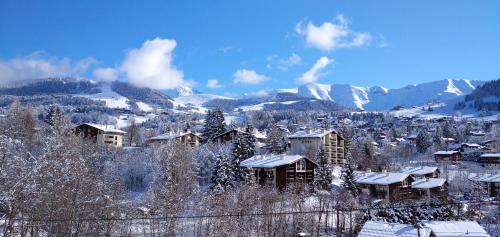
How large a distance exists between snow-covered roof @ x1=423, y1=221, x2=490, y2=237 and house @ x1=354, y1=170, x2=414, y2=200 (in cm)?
3467

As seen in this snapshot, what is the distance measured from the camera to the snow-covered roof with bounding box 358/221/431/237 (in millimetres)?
25062

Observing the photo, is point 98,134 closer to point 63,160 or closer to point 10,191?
point 63,160

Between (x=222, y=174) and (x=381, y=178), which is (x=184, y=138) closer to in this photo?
(x=222, y=174)

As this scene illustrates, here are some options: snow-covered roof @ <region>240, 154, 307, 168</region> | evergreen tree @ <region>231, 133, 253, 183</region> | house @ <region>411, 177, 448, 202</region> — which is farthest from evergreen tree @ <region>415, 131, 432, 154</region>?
snow-covered roof @ <region>240, 154, 307, 168</region>

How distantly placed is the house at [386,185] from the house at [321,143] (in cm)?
1591

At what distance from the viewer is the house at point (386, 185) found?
6009cm

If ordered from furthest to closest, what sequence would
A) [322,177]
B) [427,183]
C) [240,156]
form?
[427,183], [240,156], [322,177]

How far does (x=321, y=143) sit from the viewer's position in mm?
76750

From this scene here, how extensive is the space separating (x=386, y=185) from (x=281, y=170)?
14.5m

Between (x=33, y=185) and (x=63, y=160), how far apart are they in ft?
28.8

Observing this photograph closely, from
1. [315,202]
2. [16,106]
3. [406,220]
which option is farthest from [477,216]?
[16,106]

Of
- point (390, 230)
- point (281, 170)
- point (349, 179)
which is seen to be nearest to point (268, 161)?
point (281, 170)

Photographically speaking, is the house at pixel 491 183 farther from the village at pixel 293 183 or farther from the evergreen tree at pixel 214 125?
the evergreen tree at pixel 214 125

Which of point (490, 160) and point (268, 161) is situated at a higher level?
point (268, 161)
